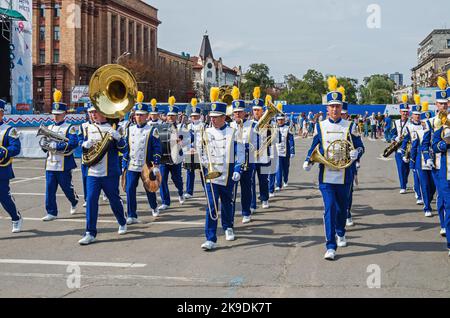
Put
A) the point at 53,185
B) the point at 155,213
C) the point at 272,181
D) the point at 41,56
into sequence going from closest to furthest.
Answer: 1. the point at 53,185
2. the point at 155,213
3. the point at 272,181
4. the point at 41,56

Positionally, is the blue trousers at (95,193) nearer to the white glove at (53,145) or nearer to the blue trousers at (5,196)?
the blue trousers at (5,196)

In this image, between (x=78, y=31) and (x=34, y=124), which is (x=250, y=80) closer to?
(x=78, y=31)

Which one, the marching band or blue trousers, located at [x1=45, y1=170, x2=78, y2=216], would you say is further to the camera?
blue trousers, located at [x1=45, y1=170, x2=78, y2=216]

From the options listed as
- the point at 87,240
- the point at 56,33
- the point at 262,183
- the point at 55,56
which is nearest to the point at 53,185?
the point at 87,240

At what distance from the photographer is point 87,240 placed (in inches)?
321

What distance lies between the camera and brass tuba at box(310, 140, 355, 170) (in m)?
7.48

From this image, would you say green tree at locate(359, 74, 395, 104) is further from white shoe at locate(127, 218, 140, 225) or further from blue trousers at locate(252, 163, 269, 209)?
white shoe at locate(127, 218, 140, 225)

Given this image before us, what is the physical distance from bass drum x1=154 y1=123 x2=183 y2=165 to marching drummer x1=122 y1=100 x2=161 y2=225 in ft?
4.28

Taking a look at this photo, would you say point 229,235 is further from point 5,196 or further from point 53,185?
point 53,185

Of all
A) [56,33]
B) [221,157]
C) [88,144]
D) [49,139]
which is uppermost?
[56,33]

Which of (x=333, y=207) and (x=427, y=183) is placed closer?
(x=333, y=207)

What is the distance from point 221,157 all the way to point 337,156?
1724 millimetres

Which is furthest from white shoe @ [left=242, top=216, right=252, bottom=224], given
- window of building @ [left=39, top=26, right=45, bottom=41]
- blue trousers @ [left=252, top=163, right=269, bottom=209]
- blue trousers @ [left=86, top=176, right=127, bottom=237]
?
window of building @ [left=39, top=26, right=45, bottom=41]
